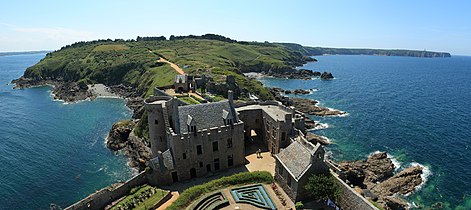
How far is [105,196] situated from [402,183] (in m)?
54.5

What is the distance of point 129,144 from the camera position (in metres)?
A: 75.2

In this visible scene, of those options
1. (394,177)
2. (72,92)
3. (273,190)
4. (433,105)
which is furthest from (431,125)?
(72,92)

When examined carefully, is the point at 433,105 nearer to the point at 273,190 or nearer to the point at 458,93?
the point at 458,93

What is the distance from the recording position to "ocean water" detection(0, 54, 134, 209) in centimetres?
5569

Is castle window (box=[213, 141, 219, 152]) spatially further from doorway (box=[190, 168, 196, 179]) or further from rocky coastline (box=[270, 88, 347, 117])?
rocky coastline (box=[270, 88, 347, 117])

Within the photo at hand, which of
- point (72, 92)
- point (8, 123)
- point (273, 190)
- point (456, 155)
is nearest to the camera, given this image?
point (273, 190)

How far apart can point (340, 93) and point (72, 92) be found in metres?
135

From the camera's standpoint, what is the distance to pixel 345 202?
35719mm

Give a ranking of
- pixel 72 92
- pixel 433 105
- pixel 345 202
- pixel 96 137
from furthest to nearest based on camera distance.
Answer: pixel 72 92, pixel 433 105, pixel 96 137, pixel 345 202

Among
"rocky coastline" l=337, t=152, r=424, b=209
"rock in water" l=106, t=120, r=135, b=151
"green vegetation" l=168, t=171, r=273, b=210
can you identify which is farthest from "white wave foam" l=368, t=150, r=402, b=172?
Answer: "rock in water" l=106, t=120, r=135, b=151

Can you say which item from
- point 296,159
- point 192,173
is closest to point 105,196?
point 192,173

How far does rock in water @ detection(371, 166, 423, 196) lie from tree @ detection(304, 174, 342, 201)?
24.5 m

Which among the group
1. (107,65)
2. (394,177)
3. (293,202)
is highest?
(107,65)

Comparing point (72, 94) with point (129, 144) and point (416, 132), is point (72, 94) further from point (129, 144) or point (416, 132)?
point (416, 132)
